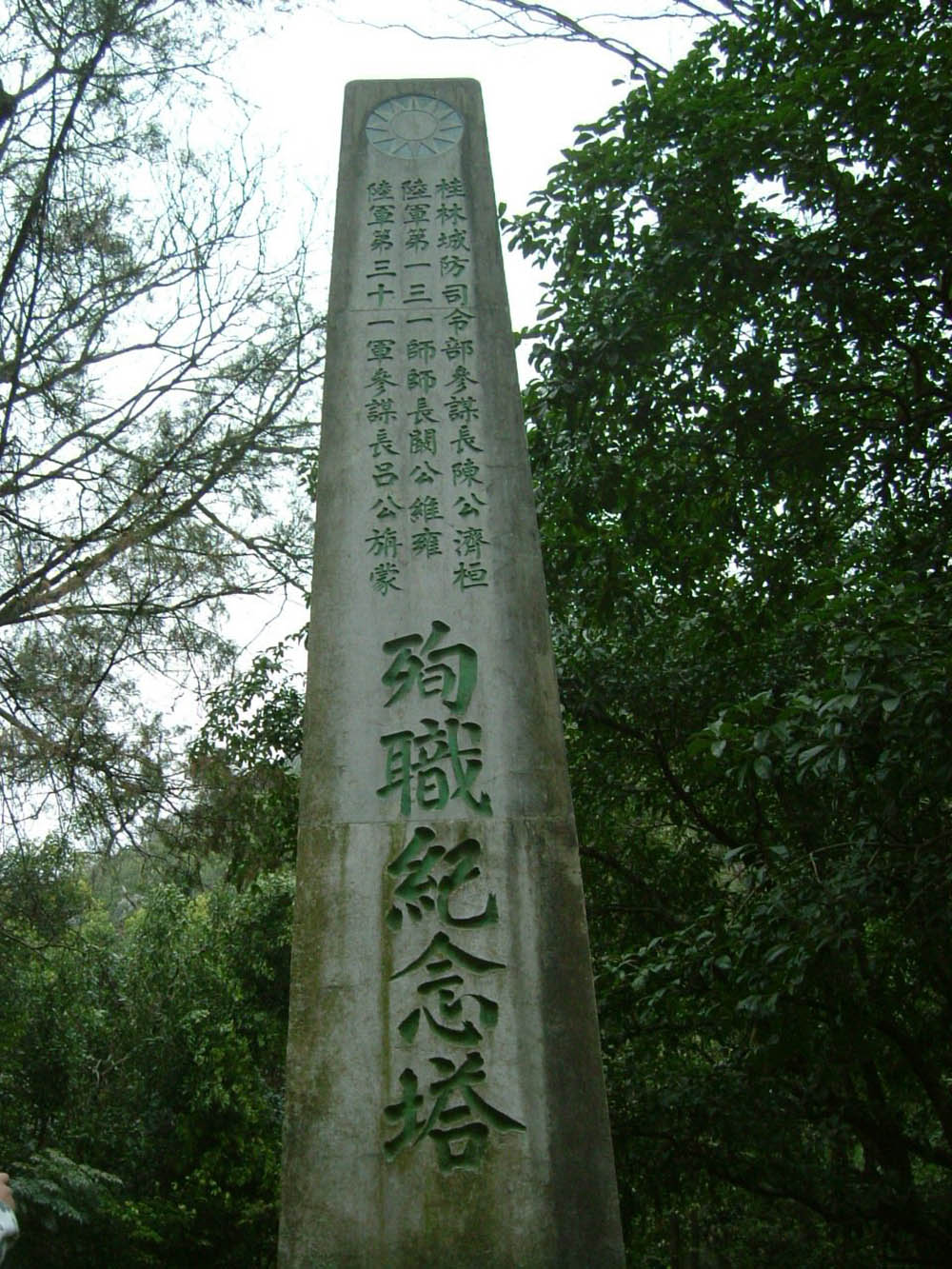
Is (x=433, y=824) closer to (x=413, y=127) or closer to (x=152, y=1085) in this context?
(x=413, y=127)

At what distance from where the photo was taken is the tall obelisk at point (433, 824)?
8.82 ft

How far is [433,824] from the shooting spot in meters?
3.06

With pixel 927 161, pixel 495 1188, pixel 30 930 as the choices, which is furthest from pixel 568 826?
pixel 30 930

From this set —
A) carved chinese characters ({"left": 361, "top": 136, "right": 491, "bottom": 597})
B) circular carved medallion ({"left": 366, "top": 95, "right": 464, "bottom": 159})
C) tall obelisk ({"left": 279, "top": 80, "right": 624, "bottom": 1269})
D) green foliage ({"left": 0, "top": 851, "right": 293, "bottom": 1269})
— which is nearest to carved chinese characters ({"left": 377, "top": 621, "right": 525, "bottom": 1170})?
tall obelisk ({"left": 279, "top": 80, "right": 624, "bottom": 1269})

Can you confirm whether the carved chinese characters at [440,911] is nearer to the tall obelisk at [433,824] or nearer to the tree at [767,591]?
the tall obelisk at [433,824]

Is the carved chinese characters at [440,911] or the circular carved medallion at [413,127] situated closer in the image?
the carved chinese characters at [440,911]

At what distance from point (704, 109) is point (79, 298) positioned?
322 centimetres

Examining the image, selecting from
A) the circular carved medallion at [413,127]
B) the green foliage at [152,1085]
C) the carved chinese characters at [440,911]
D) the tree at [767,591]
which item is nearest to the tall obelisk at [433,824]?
the carved chinese characters at [440,911]

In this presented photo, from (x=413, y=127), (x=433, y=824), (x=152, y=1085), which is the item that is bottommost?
(x=433, y=824)

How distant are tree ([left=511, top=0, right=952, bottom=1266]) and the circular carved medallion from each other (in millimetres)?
956

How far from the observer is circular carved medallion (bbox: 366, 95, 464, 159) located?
412 centimetres

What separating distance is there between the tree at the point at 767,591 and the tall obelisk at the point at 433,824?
0.86m

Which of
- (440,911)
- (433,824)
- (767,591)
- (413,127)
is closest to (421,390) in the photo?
(413,127)

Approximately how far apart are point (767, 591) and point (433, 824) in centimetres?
301
